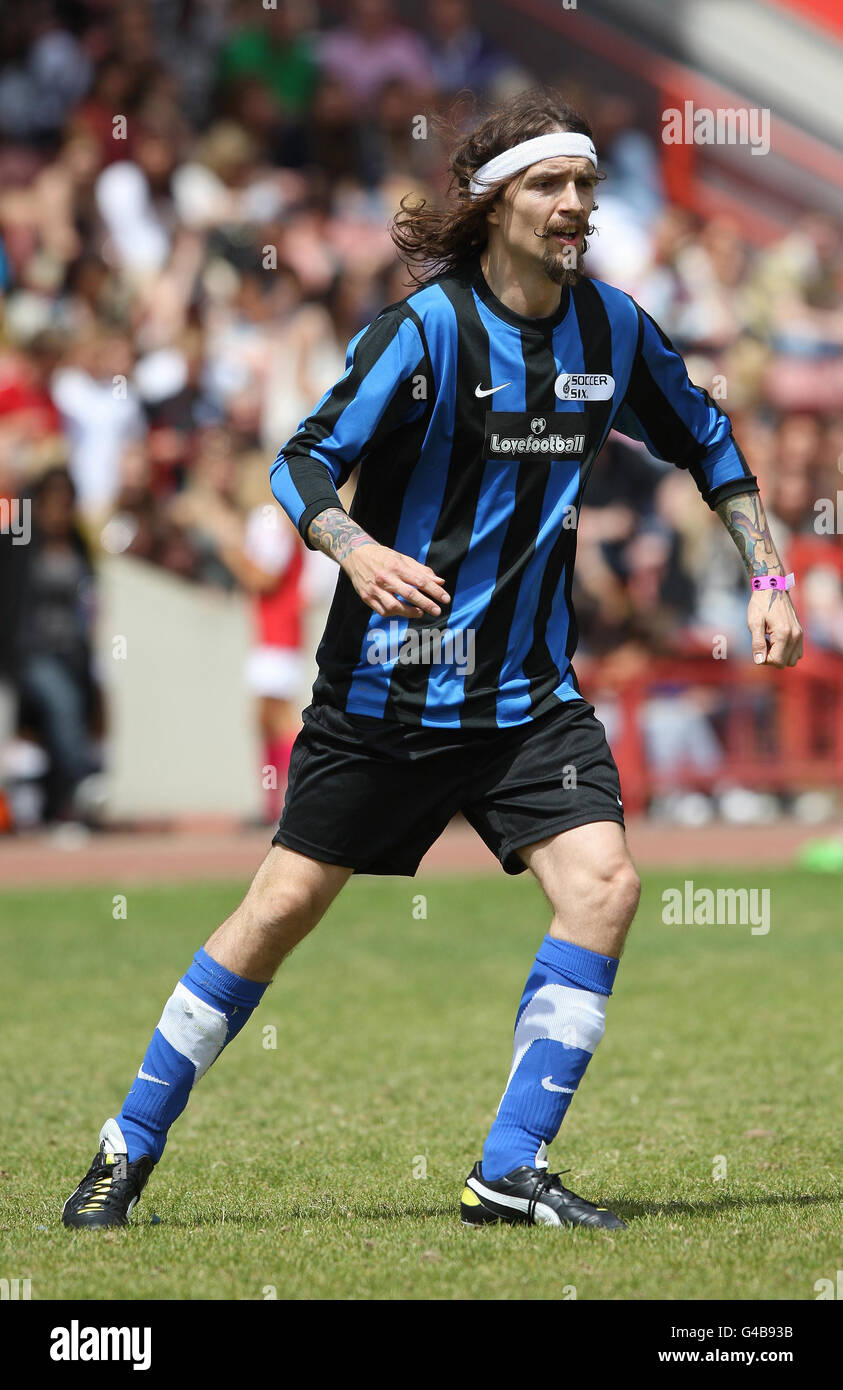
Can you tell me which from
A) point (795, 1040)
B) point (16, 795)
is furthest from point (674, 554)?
point (795, 1040)

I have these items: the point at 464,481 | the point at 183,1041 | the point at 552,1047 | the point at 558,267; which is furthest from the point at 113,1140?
the point at 558,267

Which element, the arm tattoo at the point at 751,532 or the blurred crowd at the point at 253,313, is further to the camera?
the blurred crowd at the point at 253,313

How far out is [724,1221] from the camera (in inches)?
181

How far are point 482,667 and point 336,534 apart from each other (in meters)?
0.56

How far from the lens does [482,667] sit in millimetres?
4727

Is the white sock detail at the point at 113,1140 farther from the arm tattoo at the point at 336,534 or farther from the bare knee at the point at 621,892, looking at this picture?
the arm tattoo at the point at 336,534

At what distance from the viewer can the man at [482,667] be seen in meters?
4.63

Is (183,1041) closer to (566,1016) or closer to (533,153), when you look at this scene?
(566,1016)

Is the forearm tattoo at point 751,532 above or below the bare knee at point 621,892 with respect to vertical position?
above

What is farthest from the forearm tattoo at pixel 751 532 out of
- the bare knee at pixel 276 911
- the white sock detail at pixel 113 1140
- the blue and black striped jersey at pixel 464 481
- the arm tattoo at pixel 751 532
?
the white sock detail at pixel 113 1140

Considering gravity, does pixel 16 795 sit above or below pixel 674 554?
below

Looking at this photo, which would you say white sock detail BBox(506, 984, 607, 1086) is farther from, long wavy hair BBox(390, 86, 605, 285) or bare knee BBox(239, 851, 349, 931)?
long wavy hair BBox(390, 86, 605, 285)
